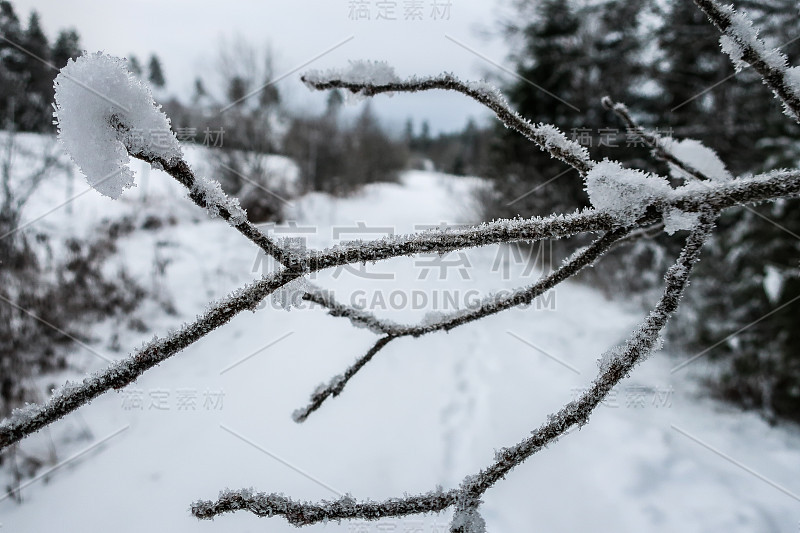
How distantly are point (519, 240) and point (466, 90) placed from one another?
0.22m

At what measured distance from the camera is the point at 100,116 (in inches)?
11.3

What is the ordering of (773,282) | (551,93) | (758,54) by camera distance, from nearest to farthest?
1. (758,54)
2. (773,282)
3. (551,93)

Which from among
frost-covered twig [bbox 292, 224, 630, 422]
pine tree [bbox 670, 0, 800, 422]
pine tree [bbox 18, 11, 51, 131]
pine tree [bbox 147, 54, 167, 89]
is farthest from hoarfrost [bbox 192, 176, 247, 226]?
pine tree [bbox 147, 54, 167, 89]

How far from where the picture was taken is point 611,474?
1.98 m

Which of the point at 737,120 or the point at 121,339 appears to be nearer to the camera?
the point at 121,339

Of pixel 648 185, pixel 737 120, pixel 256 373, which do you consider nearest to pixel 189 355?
pixel 256 373

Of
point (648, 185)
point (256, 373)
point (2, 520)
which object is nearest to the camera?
point (648, 185)

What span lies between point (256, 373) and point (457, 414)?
49.6 inches

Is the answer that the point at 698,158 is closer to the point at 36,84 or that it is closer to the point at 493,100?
the point at 493,100

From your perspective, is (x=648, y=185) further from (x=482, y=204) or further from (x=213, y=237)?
(x=482, y=204)

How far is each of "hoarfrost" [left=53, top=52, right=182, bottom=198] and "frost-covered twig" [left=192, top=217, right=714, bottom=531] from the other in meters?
0.27

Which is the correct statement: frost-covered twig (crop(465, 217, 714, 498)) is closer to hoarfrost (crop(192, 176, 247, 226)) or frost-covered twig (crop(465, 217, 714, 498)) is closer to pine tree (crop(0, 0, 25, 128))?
hoarfrost (crop(192, 176, 247, 226))

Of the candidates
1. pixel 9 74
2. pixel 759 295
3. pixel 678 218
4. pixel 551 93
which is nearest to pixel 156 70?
pixel 9 74

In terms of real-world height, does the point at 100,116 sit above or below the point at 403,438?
above
